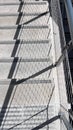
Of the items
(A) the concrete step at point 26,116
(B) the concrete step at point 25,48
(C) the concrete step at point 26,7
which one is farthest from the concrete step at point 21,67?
(C) the concrete step at point 26,7

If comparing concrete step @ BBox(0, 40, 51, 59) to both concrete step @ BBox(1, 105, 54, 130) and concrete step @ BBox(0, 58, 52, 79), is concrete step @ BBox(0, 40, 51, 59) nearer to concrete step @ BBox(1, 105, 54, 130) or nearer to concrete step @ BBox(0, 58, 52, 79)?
concrete step @ BBox(0, 58, 52, 79)

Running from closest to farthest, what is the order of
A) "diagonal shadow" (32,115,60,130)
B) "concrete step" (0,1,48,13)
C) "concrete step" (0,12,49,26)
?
1. "diagonal shadow" (32,115,60,130)
2. "concrete step" (0,12,49,26)
3. "concrete step" (0,1,48,13)

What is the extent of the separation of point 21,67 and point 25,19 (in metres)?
0.77

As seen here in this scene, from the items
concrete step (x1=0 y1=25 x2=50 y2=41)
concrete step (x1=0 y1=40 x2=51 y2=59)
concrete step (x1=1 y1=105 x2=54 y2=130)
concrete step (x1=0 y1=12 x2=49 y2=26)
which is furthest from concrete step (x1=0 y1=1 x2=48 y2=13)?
concrete step (x1=1 y1=105 x2=54 y2=130)

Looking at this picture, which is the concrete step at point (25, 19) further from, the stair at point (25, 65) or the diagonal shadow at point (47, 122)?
the diagonal shadow at point (47, 122)

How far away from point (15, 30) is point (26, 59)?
0.50 meters

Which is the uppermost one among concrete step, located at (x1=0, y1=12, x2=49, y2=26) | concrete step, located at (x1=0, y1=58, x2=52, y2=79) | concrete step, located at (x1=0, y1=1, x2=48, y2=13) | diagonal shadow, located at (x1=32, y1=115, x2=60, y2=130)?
concrete step, located at (x1=0, y1=1, x2=48, y2=13)

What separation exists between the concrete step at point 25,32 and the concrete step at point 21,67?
402 mm

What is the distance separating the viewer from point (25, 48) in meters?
2.52

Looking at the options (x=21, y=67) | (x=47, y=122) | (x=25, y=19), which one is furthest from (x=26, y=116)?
(x=25, y=19)

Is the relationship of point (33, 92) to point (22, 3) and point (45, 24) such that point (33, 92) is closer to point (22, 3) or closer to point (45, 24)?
point (45, 24)

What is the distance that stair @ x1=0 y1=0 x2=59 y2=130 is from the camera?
203cm

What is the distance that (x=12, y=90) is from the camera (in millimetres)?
2137

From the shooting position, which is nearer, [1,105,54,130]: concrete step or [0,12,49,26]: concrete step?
[1,105,54,130]: concrete step
